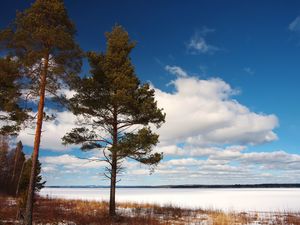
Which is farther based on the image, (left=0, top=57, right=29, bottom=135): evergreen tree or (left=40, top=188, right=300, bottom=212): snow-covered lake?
(left=40, top=188, right=300, bottom=212): snow-covered lake

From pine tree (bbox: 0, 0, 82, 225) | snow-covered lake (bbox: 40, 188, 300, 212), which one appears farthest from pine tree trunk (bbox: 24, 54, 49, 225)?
snow-covered lake (bbox: 40, 188, 300, 212)

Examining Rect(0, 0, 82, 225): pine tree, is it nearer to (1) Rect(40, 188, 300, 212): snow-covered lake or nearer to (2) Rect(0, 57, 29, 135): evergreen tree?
(2) Rect(0, 57, 29, 135): evergreen tree

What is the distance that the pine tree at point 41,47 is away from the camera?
1544 cm

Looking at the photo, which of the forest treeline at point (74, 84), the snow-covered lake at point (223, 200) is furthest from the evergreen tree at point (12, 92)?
the snow-covered lake at point (223, 200)

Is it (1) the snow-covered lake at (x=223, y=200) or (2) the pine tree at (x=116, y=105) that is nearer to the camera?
(2) the pine tree at (x=116, y=105)

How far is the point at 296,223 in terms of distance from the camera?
57.9ft

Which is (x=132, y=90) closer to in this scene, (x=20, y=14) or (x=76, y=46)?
(x=76, y=46)

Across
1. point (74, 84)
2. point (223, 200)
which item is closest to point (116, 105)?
point (74, 84)

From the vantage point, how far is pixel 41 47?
16.2m

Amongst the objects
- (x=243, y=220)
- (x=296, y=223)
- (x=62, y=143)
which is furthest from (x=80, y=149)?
(x=296, y=223)

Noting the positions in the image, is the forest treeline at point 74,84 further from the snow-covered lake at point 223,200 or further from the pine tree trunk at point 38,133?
the snow-covered lake at point 223,200

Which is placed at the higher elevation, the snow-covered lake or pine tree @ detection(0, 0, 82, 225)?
pine tree @ detection(0, 0, 82, 225)

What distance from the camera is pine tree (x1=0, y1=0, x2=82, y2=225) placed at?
15.4 metres

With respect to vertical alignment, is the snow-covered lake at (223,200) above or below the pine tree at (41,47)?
below
